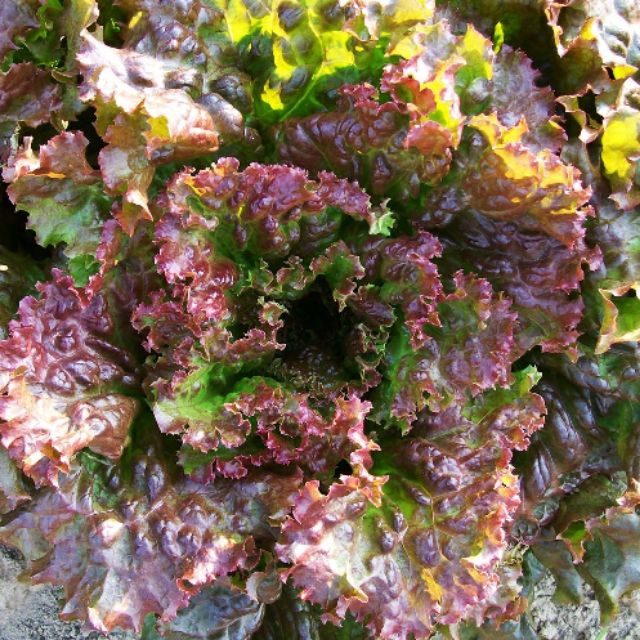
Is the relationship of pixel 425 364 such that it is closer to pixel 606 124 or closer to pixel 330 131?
pixel 330 131

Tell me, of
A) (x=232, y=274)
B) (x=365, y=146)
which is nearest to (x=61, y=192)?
(x=232, y=274)

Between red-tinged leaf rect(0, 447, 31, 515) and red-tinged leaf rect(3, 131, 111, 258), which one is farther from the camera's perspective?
red-tinged leaf rect(0, 447, 31, 515)

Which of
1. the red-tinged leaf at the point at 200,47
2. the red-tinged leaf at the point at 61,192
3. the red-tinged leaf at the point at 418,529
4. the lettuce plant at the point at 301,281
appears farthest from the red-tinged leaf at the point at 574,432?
the red-tinged leaf at the point at 61,192

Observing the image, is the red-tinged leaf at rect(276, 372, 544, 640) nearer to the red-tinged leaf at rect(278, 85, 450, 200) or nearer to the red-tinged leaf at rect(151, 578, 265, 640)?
the red-tinged leaf at rect(151, 578, 265, 640)

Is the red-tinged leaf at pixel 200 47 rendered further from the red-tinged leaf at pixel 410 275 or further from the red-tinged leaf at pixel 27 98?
the red-tinged leaf at pixel 410 275

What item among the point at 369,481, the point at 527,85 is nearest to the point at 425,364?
the point at 369,481

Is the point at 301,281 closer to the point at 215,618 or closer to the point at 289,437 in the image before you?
the point at 289,437

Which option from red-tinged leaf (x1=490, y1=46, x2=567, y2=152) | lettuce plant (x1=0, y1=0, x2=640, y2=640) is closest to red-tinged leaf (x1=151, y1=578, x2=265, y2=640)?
lettuce plant (x1=0, y1=0, x2=640, y2=640)
